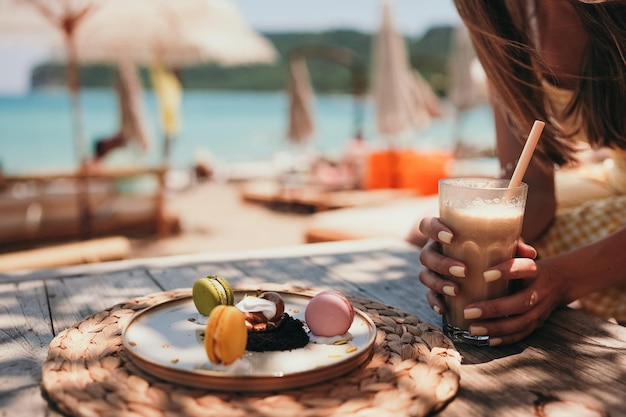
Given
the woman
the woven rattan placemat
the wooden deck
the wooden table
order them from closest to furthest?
the woven rattan placemat → the wooden table → the woman → the wooden deck

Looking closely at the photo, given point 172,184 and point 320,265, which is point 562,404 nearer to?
point 320,265

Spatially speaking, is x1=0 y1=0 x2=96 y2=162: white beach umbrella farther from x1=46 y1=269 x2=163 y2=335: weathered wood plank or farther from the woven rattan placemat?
the woven rattan placemat

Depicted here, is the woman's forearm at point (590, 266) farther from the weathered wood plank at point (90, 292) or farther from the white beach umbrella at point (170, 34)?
the white beach umbrella at point (170, 34)

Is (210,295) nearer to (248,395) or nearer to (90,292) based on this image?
(248,395)

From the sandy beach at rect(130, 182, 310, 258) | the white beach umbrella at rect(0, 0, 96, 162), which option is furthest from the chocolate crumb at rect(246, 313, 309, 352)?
the white beach umbrella at rect(0, 0, 96, 162)

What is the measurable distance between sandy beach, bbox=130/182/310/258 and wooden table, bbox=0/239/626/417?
395 cm

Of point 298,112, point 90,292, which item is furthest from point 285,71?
point 90,292

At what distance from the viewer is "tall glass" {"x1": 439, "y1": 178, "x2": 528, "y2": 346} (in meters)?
1.11

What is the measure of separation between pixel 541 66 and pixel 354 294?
0.86 m

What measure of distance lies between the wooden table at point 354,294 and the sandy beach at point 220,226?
12.9 feet

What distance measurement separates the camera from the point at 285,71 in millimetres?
44219

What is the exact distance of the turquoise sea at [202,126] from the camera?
91.9 ft

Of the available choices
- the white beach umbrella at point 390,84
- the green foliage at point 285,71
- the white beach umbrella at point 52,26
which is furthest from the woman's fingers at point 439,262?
the green foliage at point 285,71

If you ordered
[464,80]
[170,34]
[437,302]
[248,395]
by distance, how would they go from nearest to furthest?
[248,395] < [437,302] < [170,34] < [464,80]
